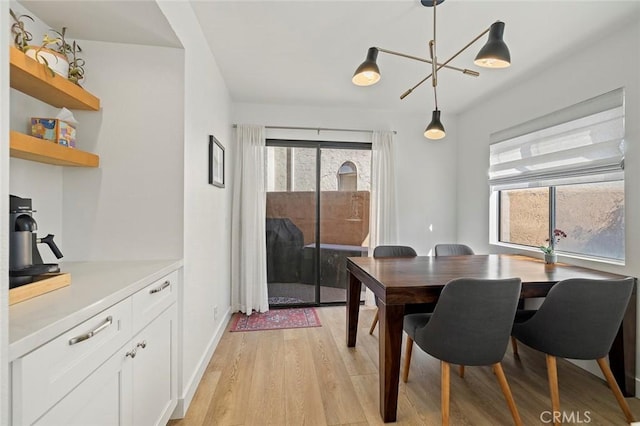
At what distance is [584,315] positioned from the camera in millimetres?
1669

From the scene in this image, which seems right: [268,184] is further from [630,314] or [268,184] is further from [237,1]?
[630,314]

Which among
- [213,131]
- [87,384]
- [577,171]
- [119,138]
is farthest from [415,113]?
[87,384]

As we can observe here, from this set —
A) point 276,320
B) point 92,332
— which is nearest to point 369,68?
point 92,332

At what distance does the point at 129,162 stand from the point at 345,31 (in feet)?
5.78

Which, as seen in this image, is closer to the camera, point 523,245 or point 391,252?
point 391,252

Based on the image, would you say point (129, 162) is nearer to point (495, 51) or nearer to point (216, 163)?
point (216, 163)

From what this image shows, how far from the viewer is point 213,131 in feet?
8.66

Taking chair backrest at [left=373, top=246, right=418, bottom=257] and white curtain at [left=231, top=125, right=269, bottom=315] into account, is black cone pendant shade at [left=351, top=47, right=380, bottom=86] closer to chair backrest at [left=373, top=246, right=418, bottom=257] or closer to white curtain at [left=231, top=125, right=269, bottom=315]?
chair backrest at [left=373, top=246, right=418, bottom=257]

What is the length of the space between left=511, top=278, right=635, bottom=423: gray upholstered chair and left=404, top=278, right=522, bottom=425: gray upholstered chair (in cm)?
32

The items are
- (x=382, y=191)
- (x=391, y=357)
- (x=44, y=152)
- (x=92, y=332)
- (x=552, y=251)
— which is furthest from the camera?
(x=382, y=191)

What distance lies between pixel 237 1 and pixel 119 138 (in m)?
1.14

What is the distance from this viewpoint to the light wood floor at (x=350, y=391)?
1.79 metres
